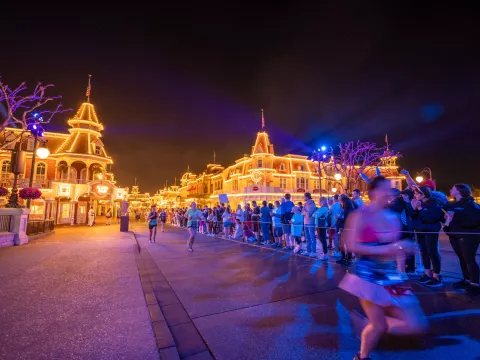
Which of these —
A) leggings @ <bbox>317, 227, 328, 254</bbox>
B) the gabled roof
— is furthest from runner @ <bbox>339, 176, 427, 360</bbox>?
the gabled roof

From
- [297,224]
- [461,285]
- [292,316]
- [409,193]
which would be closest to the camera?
[292,316]

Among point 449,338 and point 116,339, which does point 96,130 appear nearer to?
point 116,339

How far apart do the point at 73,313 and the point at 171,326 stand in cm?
173

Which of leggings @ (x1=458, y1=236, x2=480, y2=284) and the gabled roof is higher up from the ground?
the gabled roof

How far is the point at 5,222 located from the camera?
40.7ft

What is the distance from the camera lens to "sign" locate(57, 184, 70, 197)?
30252mm

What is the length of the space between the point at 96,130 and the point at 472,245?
42.5m

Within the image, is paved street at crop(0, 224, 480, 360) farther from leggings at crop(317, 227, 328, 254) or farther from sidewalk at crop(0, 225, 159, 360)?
leggings at crop(317, 227, 328, 254)

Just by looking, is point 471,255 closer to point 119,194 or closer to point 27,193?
point 27,193

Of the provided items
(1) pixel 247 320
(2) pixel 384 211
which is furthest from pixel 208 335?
(2) pixel 384 211

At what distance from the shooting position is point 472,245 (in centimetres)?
515

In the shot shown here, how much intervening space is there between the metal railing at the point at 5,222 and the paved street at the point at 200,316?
264 inches

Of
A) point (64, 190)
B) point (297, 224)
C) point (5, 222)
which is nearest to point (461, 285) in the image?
point (297, 224)

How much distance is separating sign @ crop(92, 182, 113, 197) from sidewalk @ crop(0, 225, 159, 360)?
27.2 m
